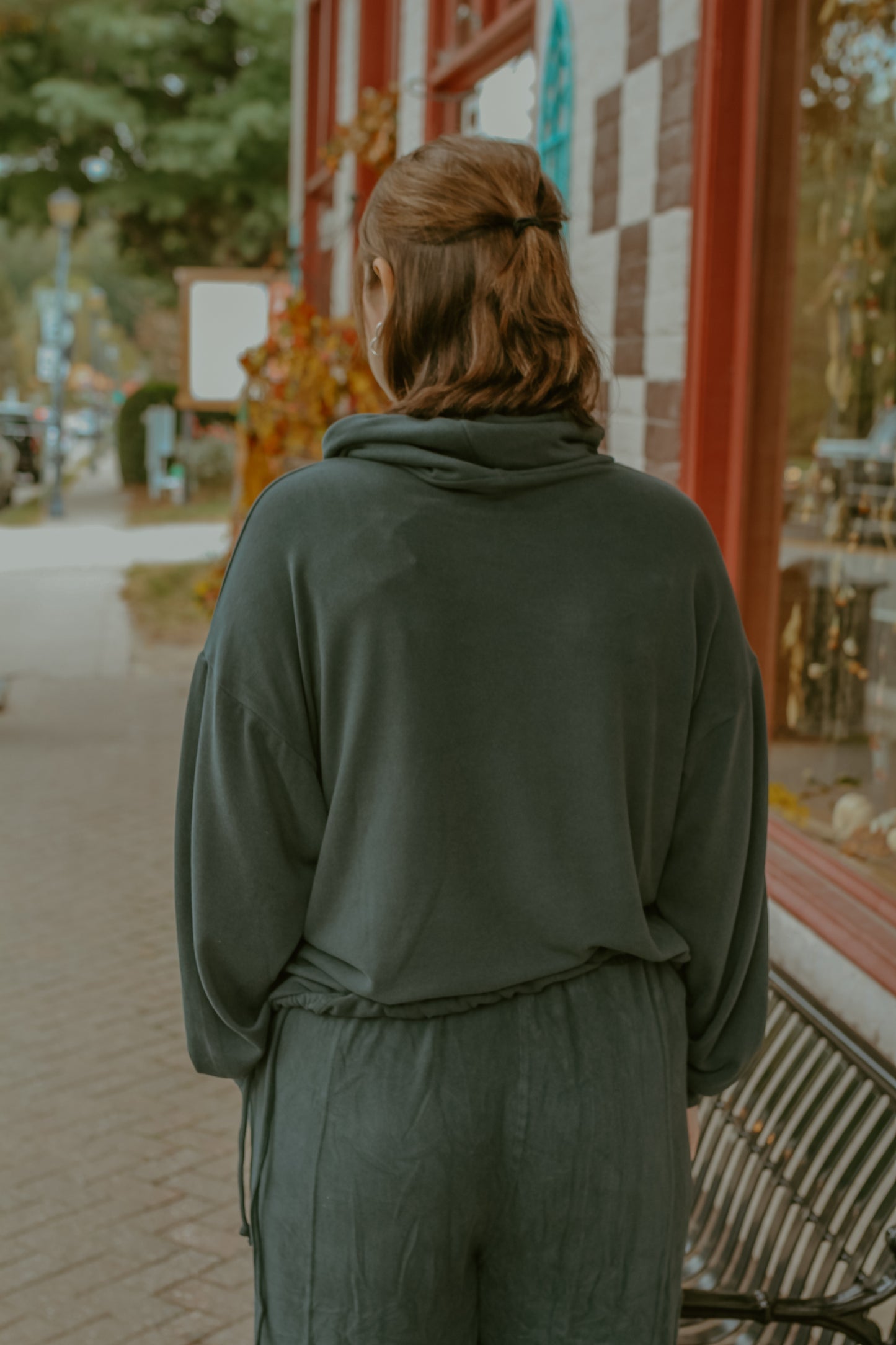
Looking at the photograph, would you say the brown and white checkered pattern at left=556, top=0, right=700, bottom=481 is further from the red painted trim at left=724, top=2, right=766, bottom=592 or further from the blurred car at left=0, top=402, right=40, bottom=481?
the blurred car at left=0, top=402, right=40, bottom=481

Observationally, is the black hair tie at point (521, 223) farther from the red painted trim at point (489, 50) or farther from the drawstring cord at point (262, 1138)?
the red painted trim at point (489, 50)

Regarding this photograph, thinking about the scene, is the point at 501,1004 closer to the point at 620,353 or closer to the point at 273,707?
the point at 273,707

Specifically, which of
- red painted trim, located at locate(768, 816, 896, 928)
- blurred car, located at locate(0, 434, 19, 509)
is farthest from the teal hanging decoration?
blurred car, located at locate(0, 434, 19, 509)

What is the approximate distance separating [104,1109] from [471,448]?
3.18 m

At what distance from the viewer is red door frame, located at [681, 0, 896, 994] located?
3.77 m

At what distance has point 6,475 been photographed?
27.0 meters

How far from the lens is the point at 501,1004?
1521 millimetres


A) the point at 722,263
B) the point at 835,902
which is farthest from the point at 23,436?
the point at 835,902

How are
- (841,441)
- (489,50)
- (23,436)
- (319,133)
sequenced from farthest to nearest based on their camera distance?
(23,436) < (319,133) < (489,50) < (841,441)

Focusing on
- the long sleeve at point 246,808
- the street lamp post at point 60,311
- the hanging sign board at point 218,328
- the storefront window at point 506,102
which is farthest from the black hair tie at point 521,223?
the street lamp post at point 60,311

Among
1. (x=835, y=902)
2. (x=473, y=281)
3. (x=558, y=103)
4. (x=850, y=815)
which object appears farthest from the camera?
(x=558, y=103)

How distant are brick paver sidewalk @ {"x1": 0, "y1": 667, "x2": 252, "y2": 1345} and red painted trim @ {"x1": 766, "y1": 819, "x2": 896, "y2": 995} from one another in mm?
1449

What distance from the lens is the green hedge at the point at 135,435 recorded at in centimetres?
2995

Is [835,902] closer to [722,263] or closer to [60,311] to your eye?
[722,263]
